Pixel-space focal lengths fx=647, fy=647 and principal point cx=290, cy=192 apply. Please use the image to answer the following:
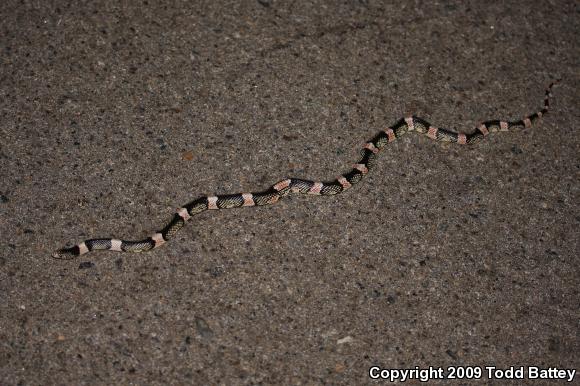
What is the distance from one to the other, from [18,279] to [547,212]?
4245mm

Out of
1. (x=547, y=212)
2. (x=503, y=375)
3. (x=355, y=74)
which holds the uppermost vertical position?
(x=355, y=74)

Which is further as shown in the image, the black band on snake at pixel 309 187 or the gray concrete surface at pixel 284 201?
the black band on snake at pixel 309 187

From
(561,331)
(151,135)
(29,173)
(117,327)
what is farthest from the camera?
(151,135)

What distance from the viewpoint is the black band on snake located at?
4859 millimetres

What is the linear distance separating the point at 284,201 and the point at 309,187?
0.24 metres

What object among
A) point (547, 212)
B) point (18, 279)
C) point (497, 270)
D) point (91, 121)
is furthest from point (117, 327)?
point (547, 212)

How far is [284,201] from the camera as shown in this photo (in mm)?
5305

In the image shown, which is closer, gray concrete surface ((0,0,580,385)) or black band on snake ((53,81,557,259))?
gray concrete surface ((0,0,580,385))

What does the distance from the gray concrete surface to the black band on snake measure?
3.3 inches

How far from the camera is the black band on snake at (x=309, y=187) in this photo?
486 cm

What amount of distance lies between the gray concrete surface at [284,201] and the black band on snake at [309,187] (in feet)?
0.27

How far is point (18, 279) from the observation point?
15.3 feet

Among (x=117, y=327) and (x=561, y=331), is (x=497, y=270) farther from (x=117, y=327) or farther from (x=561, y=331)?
(x=117, y=327)

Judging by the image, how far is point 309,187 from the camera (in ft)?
17.5
